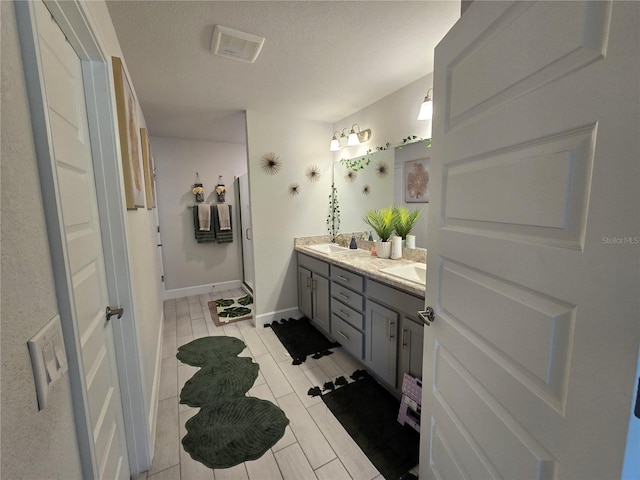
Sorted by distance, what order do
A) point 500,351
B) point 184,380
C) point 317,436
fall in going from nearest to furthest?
1. point 500,351
2. point 317,436
3. point 184,380

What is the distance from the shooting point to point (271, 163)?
2854 mm

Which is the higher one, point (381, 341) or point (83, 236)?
point (83, 236)

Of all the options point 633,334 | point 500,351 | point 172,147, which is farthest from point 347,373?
point 172,147

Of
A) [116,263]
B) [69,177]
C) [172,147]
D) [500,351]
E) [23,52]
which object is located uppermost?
[172,147]

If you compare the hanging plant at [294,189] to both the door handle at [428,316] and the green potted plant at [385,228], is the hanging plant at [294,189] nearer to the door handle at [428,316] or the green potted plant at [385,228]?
the green potted plant at [385,228]

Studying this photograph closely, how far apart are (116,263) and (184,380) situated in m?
1.35

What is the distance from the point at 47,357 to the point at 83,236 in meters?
0.59

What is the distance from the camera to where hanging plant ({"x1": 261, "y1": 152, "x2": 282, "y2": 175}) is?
282 cm

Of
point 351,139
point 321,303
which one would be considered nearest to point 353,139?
point 351,139

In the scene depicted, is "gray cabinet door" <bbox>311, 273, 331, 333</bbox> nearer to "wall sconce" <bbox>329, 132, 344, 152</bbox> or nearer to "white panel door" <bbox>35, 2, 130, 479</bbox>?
"wall sconce" <bbox>329, 132, 344, 152</bbox>

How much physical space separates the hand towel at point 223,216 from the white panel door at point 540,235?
3.58 m

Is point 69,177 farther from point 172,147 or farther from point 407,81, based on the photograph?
point 172,147

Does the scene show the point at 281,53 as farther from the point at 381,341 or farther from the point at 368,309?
the point at 381,341

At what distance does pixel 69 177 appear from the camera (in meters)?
0.85
